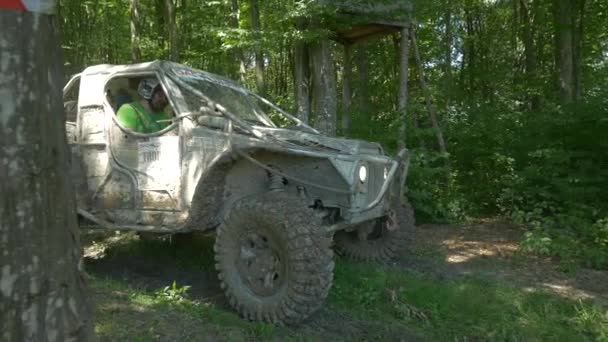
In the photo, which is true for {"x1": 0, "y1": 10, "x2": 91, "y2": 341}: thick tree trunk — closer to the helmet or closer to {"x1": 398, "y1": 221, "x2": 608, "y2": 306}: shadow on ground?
the helmet

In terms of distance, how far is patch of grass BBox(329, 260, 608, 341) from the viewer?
12.8ft

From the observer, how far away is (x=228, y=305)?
171 inches

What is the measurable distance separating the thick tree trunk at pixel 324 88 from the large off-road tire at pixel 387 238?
13.1ft

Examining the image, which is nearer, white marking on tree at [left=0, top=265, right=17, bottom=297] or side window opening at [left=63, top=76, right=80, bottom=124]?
white marking on tree at [left=0, top=265, right=17, bottom=297]

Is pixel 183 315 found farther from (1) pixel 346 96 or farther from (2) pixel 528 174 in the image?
(1) pixel 346 96

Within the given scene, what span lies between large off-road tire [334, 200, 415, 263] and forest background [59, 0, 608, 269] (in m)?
1.61

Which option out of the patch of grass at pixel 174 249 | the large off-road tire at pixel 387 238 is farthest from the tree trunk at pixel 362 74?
the large off-road tire at pixel 387 238

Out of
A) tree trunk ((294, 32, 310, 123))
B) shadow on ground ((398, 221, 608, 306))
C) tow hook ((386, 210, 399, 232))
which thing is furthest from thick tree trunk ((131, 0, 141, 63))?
tow hook ((386, 210, 399, 232))

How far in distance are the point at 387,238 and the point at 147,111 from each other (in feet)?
9.34

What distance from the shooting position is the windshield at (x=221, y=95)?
4922 mm

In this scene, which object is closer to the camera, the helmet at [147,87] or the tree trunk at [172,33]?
the helmet at [147,87]

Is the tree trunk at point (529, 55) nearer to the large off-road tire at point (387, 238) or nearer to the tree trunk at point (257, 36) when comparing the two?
the tree trunk at point (257, 36)

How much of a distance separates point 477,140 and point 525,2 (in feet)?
29.5

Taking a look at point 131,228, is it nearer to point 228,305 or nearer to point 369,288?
point 228,305
